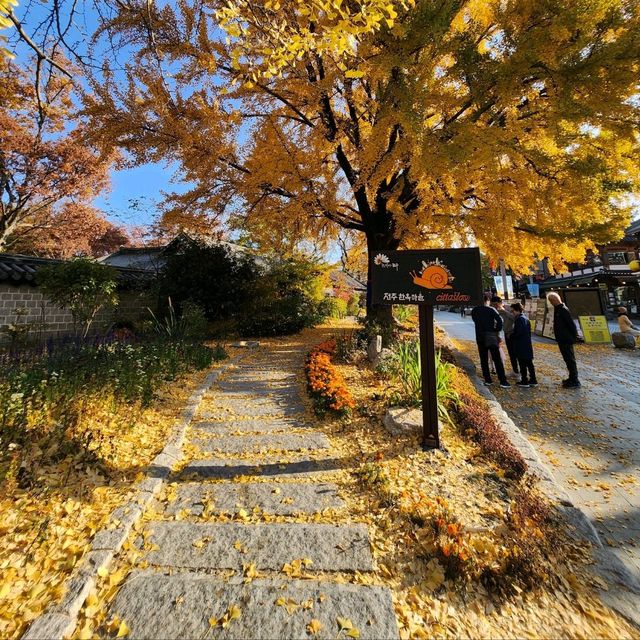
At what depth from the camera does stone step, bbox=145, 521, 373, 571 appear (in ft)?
6.86

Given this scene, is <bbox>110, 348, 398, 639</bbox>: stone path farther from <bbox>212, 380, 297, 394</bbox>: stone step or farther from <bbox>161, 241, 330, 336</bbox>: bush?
<bbox>161, 241, 330, 336</bbox>: bush

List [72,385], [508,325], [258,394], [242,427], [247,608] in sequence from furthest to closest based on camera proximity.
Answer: [508,325]
[258,394]
[242,427]
[72,385]
[247,608]

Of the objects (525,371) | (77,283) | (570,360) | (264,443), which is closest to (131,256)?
(77,283)

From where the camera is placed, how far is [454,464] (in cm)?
324

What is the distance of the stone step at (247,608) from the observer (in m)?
1.65

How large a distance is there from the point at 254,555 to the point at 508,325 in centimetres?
724

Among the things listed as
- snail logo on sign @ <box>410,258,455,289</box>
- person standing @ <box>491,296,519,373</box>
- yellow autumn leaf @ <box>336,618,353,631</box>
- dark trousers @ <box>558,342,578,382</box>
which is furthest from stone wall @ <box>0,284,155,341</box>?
dark trousers @ <box>558,342,578,382</box>

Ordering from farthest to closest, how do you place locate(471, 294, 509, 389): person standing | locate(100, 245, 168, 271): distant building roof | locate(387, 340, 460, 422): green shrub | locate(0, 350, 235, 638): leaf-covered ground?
locate(100, 245, 168, 271): distant building roof → locate(471, 294, 509, 389): person standing → locate(387, 340, 460, 422): green shrub → locate(0, 350, 235, 638): leaf-covered ground

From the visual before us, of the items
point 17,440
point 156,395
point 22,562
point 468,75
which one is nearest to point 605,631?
point 22,562

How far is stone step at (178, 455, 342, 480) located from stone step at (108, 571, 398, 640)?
114cm

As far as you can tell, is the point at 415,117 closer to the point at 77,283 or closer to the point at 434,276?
the point at 434,276

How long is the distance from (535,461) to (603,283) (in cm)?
2583

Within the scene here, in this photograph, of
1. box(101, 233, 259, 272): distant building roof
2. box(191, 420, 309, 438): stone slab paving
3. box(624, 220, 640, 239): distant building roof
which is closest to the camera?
box(191, 420, 309, 438): stone slab paving

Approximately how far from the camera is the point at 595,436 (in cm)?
422
